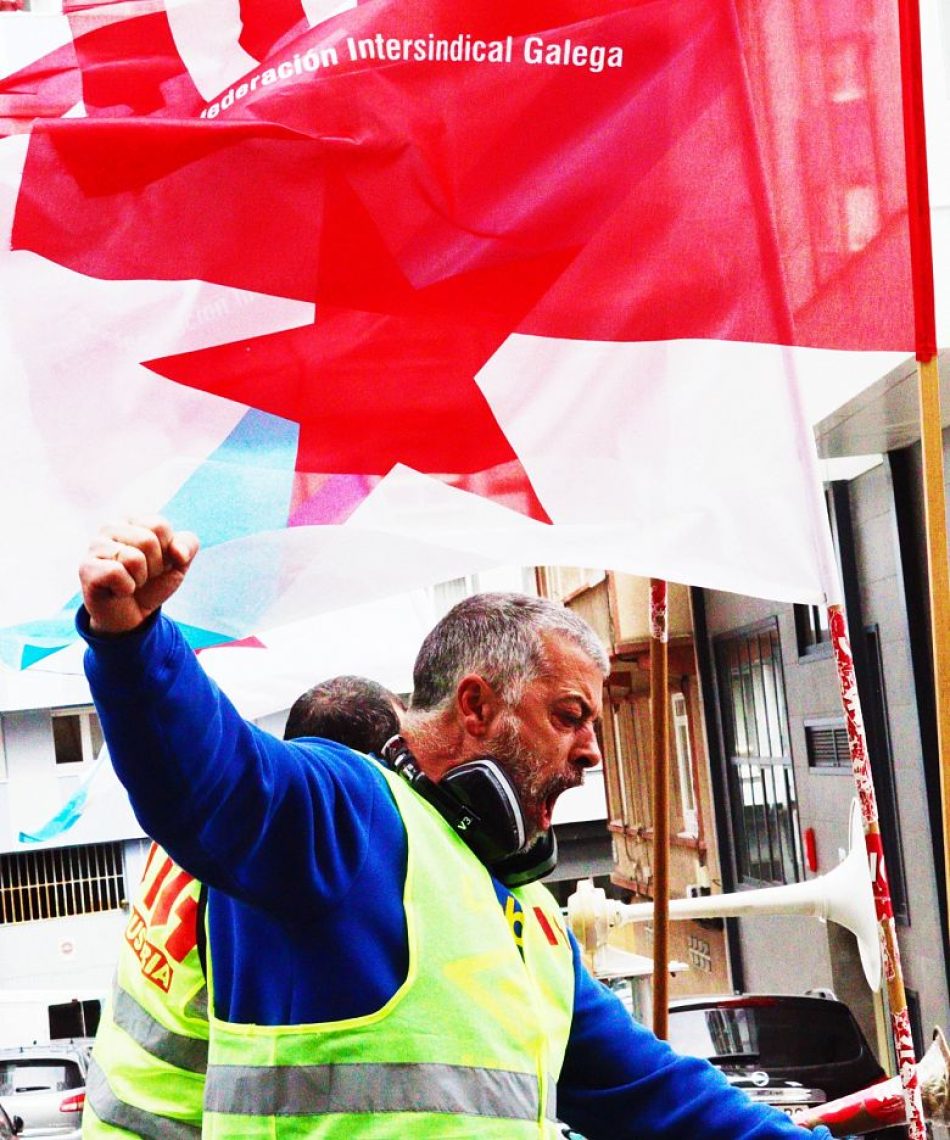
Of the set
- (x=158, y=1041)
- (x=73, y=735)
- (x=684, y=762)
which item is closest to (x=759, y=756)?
(x=684, y=762)

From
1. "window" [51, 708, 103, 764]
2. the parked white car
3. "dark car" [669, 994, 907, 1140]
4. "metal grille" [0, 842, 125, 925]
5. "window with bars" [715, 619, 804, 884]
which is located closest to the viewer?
"dark car" [669, 994, 907, 1140]

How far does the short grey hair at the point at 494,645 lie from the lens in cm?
291

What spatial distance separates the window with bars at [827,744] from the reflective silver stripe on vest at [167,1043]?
10898mm

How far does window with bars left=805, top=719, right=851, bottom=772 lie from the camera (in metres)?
13.9

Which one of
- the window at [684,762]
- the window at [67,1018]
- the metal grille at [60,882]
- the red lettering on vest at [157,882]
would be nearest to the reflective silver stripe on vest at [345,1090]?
the red lettering on vest at [157,882]

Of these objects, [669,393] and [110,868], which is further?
[110,868]

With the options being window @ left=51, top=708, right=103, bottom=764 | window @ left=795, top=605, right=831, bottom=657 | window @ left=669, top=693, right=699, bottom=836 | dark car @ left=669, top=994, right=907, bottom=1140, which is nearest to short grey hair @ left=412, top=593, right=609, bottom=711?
dark car @ left=669, top=994, right=907, bottom=1140

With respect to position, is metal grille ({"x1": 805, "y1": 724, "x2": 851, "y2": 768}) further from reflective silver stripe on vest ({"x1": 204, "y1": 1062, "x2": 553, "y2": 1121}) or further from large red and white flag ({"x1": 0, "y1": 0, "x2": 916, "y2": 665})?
reflective silver stripe on vest ({"x1": 204, "y1": 1062, "x2": 553, "y2": 1121})

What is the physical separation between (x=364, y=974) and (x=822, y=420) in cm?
834

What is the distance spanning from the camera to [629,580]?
20203 mm

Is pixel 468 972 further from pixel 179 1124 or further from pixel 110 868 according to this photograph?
pixel 110 868

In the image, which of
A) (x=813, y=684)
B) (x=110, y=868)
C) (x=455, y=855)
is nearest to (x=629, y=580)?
(x=813, y=684)

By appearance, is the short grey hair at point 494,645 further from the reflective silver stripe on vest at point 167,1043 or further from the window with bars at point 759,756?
the window with bars at point 759,756

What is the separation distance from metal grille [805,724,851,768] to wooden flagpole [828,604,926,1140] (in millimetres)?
10130
